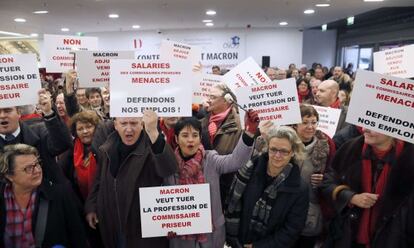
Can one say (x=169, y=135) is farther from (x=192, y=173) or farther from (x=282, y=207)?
(x=282, y=207)

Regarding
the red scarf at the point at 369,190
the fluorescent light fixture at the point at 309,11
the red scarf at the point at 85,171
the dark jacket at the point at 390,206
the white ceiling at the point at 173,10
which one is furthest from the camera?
the fluorescent light fixture at the point at 309,11

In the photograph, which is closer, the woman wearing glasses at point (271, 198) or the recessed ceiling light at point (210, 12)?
the woman wearing glasses at point (271, 198)

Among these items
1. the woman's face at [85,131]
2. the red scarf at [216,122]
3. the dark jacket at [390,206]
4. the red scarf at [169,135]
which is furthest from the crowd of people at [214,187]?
the red scarf at [216,122]

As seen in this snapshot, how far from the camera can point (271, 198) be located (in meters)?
2.27

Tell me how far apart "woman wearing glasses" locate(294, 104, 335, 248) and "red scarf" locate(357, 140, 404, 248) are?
14.5 inches

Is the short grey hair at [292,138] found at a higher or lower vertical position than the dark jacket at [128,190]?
higher

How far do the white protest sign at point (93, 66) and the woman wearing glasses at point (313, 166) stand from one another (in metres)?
2.08

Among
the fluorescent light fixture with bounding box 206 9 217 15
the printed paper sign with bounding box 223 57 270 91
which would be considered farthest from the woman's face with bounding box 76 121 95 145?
the fluorescent light fixture with bounding box 206 9 217 15

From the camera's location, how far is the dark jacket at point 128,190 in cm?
223

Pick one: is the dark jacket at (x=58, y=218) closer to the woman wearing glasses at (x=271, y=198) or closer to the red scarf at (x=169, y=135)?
the red scarf at (x=169, y=135)

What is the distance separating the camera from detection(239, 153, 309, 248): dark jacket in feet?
7.44

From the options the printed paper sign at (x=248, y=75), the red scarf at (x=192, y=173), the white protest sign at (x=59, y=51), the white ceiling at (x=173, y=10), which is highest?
the white ceiling at (x=173, y=10)

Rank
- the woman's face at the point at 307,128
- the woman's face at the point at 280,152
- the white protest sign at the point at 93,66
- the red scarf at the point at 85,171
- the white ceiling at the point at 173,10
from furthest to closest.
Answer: the white ceiling at the point at 173,10
the white protest sign at the point at 93,66
the woman's face at the point at 307,128
the red scarf at the point at 85,171
the woman's face at the point at 280,152

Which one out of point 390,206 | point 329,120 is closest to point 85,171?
point 390,206
